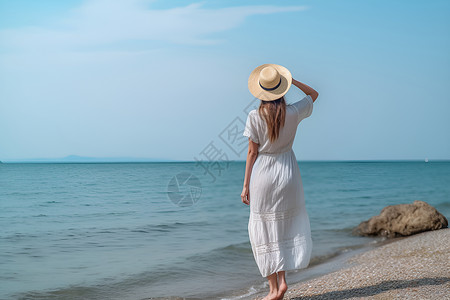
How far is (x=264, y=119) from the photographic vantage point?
3.35 m

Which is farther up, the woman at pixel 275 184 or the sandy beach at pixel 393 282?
the woman at pixel 275 184

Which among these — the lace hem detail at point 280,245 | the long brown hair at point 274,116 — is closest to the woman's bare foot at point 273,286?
the lace hem detail at point 280,245

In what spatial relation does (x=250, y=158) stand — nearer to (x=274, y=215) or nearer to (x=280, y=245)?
(x=274, y=215)

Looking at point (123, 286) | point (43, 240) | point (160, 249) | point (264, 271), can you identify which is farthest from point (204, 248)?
point (264, 271)

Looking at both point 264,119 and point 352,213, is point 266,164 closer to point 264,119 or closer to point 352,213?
point 264,119

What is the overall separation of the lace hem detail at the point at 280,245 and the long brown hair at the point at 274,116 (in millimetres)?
877

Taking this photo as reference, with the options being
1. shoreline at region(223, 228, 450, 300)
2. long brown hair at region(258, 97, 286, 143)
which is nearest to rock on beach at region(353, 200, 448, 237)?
shoreline at region(223, 228, 450, 300)

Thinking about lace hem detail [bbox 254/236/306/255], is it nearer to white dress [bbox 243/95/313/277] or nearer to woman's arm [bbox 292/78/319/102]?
white dress [bbox 243/95/313/277]

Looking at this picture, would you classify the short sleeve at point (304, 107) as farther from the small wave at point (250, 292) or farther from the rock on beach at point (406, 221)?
the rock on beach at point (406, 221)

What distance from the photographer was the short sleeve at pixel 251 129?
3.37 metres

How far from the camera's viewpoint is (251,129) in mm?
3371

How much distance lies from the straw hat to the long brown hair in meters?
0.06

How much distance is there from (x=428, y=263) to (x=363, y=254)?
81.5 inches

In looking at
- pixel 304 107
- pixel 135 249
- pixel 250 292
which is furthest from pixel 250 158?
pixel 135 249
